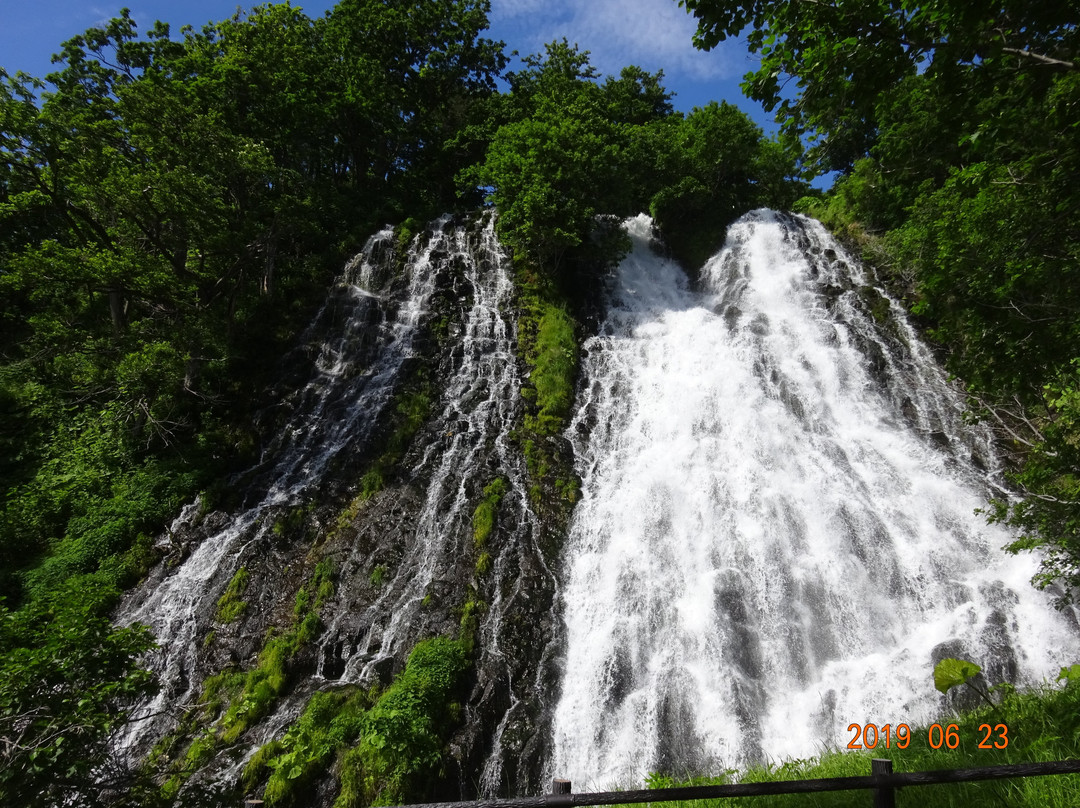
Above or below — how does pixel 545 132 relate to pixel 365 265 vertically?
above

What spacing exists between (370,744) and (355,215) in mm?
20374

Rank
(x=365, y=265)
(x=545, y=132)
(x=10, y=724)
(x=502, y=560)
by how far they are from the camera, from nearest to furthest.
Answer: (x=10, y=724), (x=502, y=560), (x=545, y=132), (x=365, y=265)

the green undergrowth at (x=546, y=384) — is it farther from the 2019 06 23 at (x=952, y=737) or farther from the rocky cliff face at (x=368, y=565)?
the 2019 06 23 at (x=952, y=737)

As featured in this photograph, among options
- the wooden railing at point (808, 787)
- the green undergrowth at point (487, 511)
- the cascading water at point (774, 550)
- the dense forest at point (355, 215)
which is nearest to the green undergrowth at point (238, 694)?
the dense forest at point (355, 215)

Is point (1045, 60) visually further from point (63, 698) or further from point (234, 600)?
point (234, 600)

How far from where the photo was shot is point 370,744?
7527mm

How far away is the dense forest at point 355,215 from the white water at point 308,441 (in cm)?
92

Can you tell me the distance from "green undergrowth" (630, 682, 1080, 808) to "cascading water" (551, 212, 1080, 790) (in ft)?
8.72

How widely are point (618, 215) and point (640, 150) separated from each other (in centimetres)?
451

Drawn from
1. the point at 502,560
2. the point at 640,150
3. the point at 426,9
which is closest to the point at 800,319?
the point at 640,150

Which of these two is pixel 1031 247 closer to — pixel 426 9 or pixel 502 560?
pixel 502 560

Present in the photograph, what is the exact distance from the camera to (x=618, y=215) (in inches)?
784

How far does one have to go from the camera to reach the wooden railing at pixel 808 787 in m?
2.65

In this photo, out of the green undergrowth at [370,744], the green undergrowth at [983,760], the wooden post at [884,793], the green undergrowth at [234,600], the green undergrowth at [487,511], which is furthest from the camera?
the green undergrowth at [487,511]
